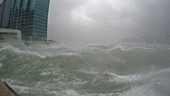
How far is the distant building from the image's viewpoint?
38.9m

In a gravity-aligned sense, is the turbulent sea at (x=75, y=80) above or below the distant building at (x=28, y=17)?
below

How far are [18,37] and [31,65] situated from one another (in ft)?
82.6

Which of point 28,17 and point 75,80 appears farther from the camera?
point 28,17

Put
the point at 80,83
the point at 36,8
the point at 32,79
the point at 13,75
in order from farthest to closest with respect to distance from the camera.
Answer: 1. the point at 36,8
2. the point at 13,75
3. the point at 32,79
4. the point at 80,83

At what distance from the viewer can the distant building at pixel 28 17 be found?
128ft

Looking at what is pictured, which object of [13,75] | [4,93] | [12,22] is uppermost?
[12,22]

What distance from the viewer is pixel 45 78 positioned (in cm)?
392

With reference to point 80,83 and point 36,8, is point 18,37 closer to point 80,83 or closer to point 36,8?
point 36,8

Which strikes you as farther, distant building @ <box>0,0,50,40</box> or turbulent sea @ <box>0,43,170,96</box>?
distant building @ <box>0,0,50,40</box>

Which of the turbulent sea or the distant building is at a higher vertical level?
the distant building

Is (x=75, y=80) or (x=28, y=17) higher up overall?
(x=28, y=17)

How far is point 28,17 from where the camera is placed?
3956cm

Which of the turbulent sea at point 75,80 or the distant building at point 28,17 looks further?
the distant building at point 28,17

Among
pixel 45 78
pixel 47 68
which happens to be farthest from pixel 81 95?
pixel 47 68
